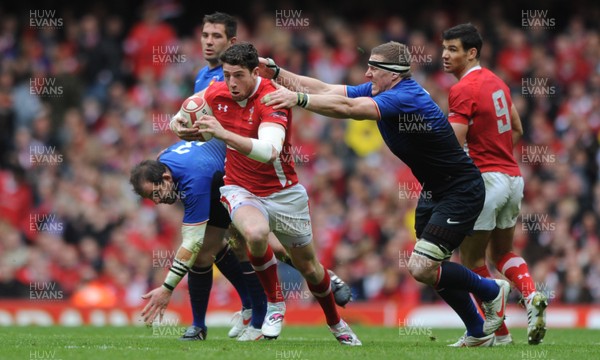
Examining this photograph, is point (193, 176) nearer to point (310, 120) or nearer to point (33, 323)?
point (33, 323)

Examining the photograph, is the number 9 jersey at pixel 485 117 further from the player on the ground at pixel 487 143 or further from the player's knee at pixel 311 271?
the player's knee at pixel 311 271

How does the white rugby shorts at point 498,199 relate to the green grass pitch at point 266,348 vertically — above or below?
above

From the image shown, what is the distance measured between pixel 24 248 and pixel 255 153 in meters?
9.38

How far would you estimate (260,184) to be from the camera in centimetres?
867

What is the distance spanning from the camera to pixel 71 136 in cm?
1786

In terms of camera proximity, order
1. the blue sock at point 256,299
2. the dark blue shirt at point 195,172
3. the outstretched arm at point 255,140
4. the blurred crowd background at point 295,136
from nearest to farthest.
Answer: the outstretched arm at point 255,140 < the dark blue shirt at point 195,172 < the blue sock at point 256,299 < the blurred crowd background at point 295,136

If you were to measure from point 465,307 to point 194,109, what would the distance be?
272 cm

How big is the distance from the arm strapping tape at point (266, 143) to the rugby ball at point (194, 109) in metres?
0.61

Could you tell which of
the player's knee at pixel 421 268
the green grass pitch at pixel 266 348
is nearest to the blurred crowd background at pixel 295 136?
the green grass pitch at pixel 266 348

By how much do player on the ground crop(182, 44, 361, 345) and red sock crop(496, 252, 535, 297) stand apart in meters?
1.49

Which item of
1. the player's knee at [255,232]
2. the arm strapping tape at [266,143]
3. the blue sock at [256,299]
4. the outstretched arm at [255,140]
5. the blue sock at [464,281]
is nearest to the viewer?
the outstretched arm at [255,140]

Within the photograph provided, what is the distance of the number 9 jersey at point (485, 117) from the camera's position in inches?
348

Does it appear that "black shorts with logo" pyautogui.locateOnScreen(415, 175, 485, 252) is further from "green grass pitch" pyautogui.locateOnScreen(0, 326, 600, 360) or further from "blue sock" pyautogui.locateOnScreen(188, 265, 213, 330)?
"blue sock" pyautogui.locateOnScreen(188, 265, 213, 330)

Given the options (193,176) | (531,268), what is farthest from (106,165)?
(193,176)
